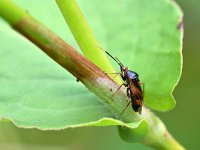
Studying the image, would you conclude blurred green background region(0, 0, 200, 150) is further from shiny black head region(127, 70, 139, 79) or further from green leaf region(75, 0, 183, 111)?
shiny black head region(127, 70, 139, 79)

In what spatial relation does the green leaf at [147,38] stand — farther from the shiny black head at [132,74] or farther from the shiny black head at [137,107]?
the shiny black head at [137,107]

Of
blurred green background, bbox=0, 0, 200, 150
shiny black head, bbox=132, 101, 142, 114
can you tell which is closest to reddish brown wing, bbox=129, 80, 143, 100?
shiny black head, bbox=132, 101, 142, 114

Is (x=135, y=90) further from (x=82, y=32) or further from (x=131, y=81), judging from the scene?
(x=82, y=32)

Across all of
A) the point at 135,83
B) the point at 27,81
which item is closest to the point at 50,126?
the point at 27,81

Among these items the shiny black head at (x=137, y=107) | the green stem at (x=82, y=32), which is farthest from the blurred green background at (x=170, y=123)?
the green stem at (x=82, y=32)

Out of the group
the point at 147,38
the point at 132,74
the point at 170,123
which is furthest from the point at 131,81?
the point at 170,123

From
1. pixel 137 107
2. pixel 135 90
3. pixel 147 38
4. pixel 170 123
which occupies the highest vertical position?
pixel 170 123

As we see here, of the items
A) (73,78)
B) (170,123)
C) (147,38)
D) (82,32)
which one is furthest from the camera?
(170,123)
